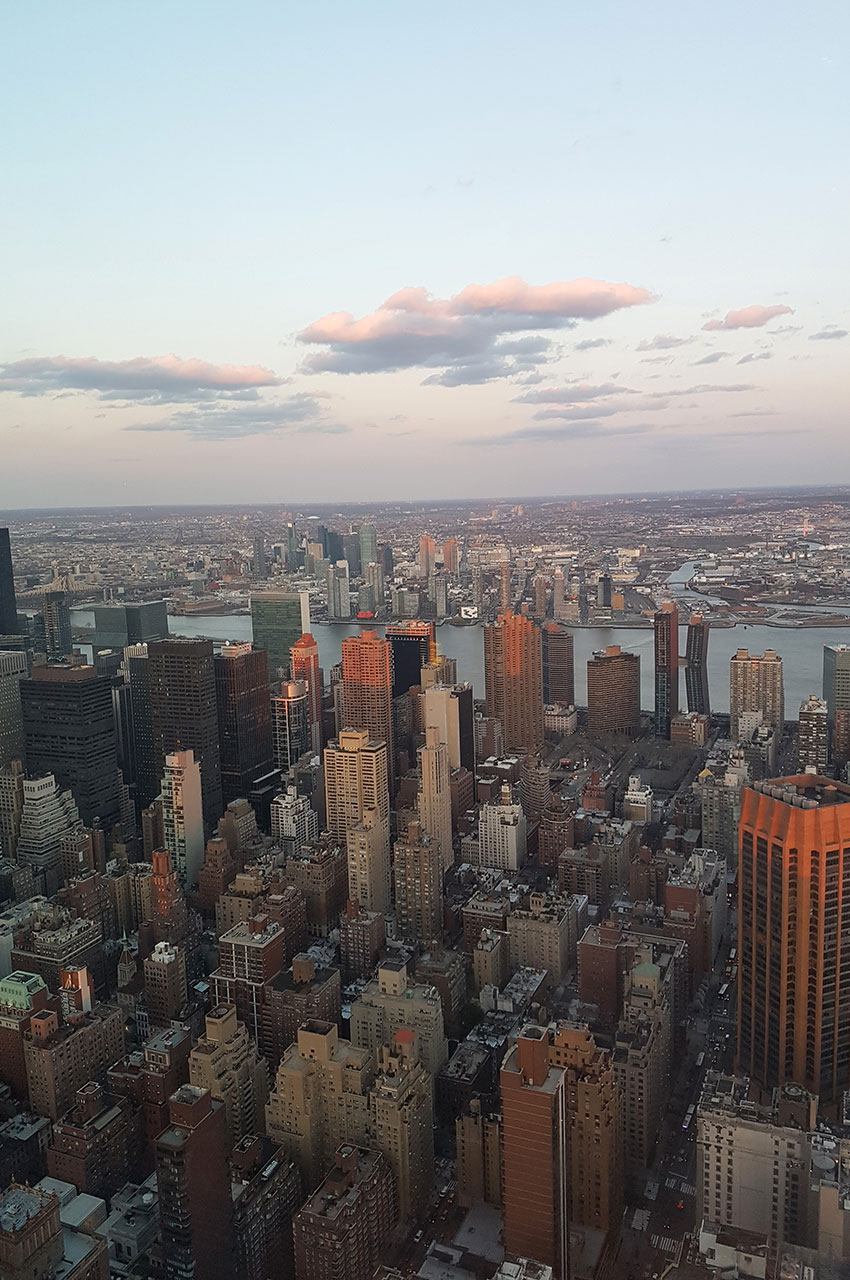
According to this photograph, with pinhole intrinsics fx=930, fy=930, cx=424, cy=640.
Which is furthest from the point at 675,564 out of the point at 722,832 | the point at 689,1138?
the point at 689,1138

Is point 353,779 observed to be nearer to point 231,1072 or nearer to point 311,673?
point 311,673

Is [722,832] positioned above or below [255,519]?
below

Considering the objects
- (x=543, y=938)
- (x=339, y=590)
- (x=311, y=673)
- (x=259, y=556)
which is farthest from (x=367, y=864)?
(x=339, y=590)

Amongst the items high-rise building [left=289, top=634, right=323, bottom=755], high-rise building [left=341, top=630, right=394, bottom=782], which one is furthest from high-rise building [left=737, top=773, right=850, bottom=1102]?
high-rise building [left=289, top=634, right=323, bottom=755]

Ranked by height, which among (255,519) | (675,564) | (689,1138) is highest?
(255,519)

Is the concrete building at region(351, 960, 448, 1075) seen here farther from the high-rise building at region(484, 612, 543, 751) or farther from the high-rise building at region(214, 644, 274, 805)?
the high-rise building at region(484, 612, 543, 751)

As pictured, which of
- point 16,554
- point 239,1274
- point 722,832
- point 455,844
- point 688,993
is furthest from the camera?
point 16,554

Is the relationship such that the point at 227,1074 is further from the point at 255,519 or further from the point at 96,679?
the point at 255,519
